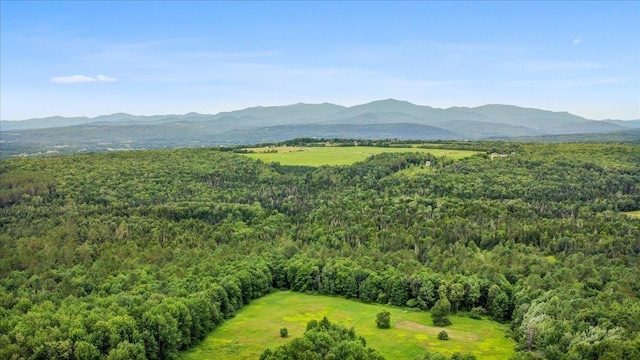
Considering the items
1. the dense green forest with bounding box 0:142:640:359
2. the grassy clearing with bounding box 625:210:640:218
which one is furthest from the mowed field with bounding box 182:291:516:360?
the grassy clearing with bounding box 625:210:640:218

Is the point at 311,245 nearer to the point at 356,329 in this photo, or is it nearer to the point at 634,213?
the point at 356,329

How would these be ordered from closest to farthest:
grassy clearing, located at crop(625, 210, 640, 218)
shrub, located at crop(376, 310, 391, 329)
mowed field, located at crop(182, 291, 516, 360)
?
mowed field, located at crop(182, 291, 516, 360), shrub, located at crop(376, 310, 391, 329), grassy clearing, located at crop(625, 210, 640, 218)

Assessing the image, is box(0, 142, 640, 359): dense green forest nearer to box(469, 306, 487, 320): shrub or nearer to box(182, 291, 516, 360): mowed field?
box(469, 306, 487, 320): shrub

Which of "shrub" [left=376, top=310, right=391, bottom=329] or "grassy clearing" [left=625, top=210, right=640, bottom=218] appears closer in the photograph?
"shrub" [left=376, top=310, right=391, bottom=329]

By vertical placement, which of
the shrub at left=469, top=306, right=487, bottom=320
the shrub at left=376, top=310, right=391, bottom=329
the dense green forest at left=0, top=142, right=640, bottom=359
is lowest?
the shrub at left=469, top=306, right=487, bottom=320

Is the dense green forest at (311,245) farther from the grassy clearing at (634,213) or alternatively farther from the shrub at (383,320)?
the shrub at (383,320)

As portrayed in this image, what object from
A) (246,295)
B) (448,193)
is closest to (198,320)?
(246,295)

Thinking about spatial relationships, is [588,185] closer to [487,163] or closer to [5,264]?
[487,163]

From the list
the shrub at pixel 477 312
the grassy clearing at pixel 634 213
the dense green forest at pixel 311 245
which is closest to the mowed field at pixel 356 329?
the shrub at pixel 477 312
